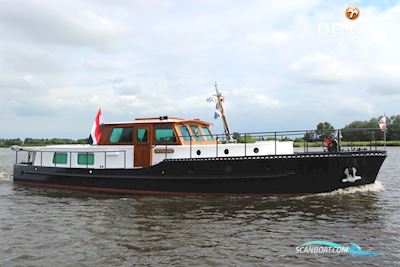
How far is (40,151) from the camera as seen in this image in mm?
15695

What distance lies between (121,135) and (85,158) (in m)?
A: 1.87

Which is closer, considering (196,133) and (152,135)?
(152,135)

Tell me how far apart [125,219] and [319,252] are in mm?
5117

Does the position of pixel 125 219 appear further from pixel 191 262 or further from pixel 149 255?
pixel 191 262

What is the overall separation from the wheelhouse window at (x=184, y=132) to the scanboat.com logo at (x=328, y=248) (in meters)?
6.66

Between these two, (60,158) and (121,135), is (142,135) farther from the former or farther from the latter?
(60,158)

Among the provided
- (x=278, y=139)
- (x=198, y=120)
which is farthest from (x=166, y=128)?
(x=278, y=139)

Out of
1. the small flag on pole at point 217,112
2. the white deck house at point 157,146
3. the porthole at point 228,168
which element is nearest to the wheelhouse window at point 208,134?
the white deck house at point 157,146

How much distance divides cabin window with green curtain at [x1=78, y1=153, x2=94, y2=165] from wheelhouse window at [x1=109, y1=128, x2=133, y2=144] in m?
1.08

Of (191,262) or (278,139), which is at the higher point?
(278,139)

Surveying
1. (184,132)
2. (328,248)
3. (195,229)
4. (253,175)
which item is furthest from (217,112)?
(328,248)

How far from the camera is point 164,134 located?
13.3 metres

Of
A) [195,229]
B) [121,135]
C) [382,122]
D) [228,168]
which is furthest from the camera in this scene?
[121,135]

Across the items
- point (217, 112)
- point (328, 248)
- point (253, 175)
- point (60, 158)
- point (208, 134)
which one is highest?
point (217, 112)
